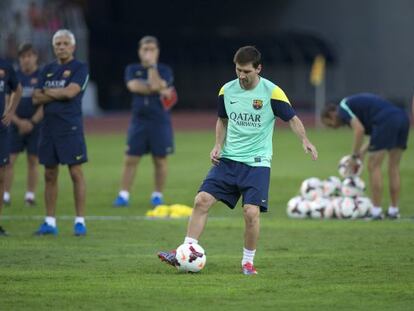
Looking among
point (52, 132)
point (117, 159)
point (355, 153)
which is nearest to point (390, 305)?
point (52, 132)

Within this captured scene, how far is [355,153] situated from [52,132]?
4.73 meters

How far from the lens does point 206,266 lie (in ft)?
40.3

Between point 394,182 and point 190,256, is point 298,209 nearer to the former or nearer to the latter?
point 394,182

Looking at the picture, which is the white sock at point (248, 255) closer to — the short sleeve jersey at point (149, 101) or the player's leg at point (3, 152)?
the player's leg at point (3, 152)

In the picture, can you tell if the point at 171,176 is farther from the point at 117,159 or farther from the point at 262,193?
the point at 262,193

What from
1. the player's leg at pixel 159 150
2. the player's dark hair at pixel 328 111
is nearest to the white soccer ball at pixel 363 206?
Answer: the player's dark hair at pixel 328 111

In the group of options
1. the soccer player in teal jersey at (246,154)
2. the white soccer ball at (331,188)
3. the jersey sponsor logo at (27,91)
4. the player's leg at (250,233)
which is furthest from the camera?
the jersey sponsor logo at (27,91)

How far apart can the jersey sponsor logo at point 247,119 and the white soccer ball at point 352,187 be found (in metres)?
6.07

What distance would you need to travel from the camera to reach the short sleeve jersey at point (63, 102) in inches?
583

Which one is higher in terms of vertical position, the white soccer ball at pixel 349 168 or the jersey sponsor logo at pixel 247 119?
the jersey sponsor logo at pixel 247 119

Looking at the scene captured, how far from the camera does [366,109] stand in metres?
17.2

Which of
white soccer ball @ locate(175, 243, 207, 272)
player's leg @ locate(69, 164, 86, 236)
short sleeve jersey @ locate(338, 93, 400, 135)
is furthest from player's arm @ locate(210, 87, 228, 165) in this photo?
short sleeve jersey @ locate(338, 93, 400, 135)

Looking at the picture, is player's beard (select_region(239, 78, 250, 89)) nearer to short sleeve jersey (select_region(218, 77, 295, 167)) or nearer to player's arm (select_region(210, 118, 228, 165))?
short sleeve jersey (select_region(218, 77, 295, 167))

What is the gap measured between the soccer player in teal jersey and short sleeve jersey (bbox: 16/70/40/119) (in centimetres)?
723
